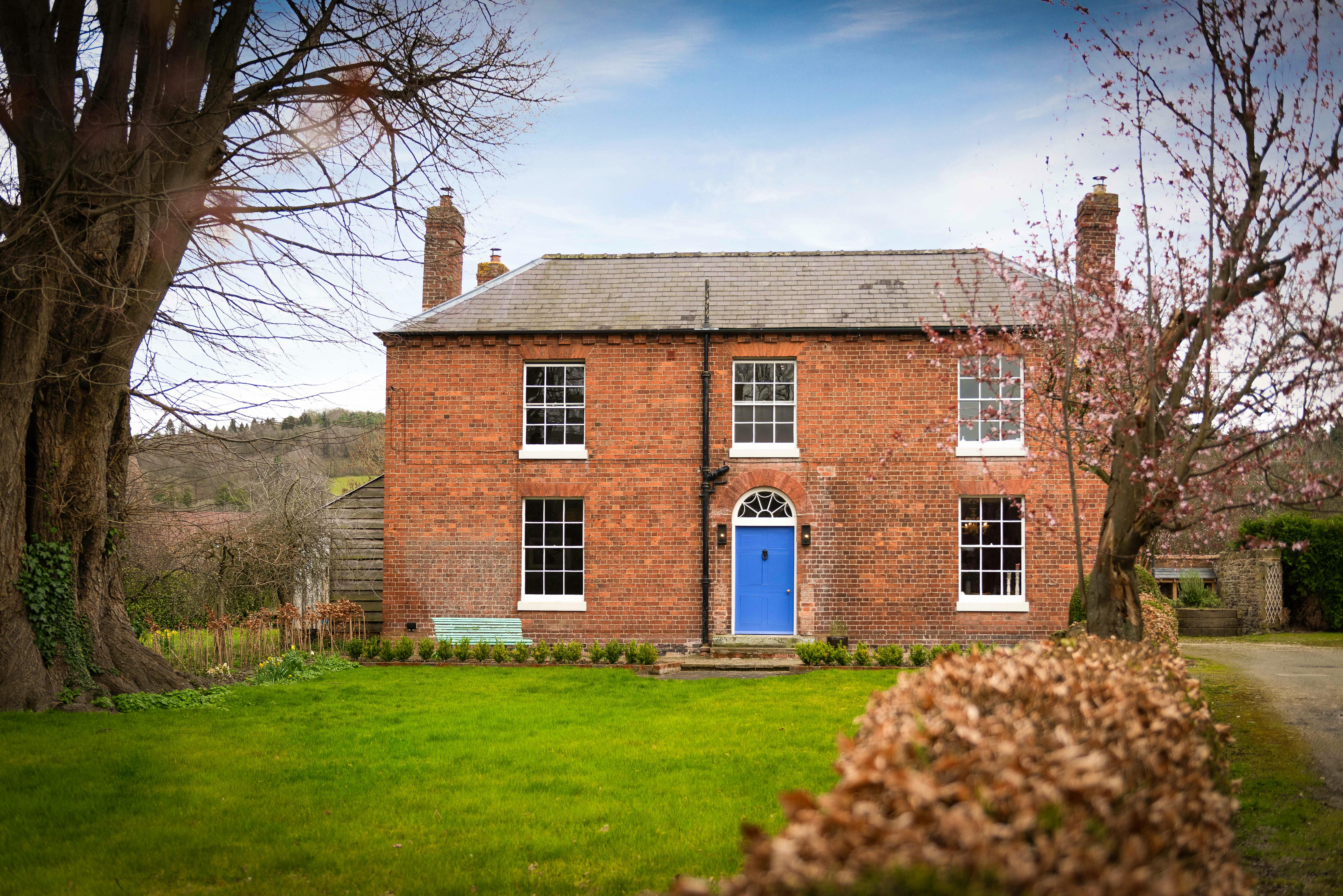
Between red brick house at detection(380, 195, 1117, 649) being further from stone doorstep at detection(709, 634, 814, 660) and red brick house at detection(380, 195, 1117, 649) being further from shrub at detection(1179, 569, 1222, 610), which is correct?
shrub at detection(1179, 569, 1222, 610)

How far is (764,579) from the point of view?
18344mm

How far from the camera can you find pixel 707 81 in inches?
506

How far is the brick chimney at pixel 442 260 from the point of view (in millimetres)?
20547

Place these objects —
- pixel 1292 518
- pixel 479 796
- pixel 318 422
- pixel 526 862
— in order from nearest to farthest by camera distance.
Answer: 1. pixel 526 862
2. pixel 479 796
3. pixel 1292 518
4. pixel 318 422

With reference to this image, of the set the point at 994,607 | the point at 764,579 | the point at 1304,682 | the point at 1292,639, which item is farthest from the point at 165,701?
the point at 1292,639

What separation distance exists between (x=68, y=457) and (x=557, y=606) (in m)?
9.18

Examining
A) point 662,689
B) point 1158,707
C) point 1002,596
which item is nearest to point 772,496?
point 1002,596

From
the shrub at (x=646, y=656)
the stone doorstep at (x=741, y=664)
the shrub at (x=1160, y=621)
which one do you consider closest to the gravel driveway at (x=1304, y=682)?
the shrub at (x=1160, y=621)

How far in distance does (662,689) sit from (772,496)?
6062 mm

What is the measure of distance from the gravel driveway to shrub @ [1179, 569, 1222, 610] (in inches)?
134

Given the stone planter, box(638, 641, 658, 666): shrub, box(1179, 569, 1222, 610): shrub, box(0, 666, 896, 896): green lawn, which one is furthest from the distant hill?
box(1179, 569, 1222, 610): shrub

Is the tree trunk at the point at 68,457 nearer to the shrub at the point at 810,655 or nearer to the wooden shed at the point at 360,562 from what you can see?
the wooden shed at the point at 360,562

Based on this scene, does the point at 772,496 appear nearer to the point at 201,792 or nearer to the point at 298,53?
the point at 298,53

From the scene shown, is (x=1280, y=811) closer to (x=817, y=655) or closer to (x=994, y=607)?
(x=817, y=655)
